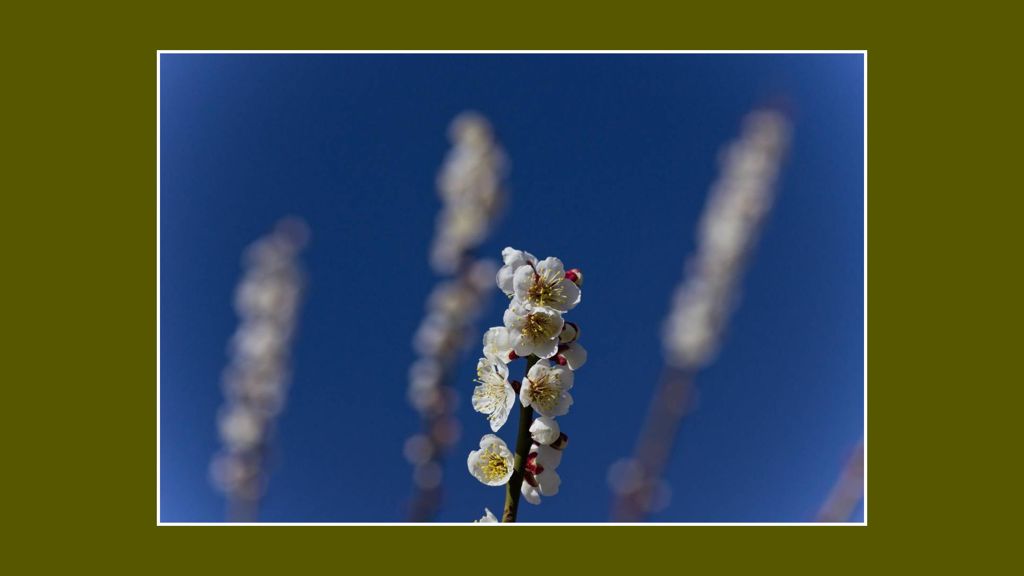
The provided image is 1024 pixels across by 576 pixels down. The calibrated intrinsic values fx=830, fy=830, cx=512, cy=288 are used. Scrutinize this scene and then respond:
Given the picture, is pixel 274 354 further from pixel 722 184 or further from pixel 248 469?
pixel 722 184

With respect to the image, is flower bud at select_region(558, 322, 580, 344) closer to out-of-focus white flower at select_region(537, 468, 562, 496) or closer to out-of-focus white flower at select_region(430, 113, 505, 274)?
out-of-focus white flower at select_region(537, 468, 562, 496)

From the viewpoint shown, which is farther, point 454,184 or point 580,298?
point 454,184

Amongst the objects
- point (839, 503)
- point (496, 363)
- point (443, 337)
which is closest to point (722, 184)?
point (443, 337)

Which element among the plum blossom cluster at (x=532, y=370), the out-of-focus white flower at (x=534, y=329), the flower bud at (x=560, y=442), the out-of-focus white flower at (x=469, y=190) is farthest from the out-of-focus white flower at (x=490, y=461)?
the out-of-focus white flower at (x=469, y=190)

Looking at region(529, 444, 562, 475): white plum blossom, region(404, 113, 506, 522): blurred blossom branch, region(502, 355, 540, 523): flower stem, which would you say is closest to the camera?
region(502, 355, 540, 523): flower stem

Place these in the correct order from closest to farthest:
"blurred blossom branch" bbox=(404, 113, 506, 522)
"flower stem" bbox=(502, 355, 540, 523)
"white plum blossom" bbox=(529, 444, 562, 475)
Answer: "flower stem" bbox=(502, 355, 540, 523), "white plum blossom" bbox=(529, 444, 562, 475), "blurred blossom branch" bbox=(404, 113, 506, 522)

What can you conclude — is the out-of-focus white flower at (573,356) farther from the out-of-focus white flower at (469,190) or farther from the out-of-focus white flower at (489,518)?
the out-of-focus white flower at (469,190)

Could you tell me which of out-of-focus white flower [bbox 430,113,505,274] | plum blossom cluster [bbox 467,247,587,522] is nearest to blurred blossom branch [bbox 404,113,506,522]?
out-of-focus white flower [bbox 430,113,505,274]
